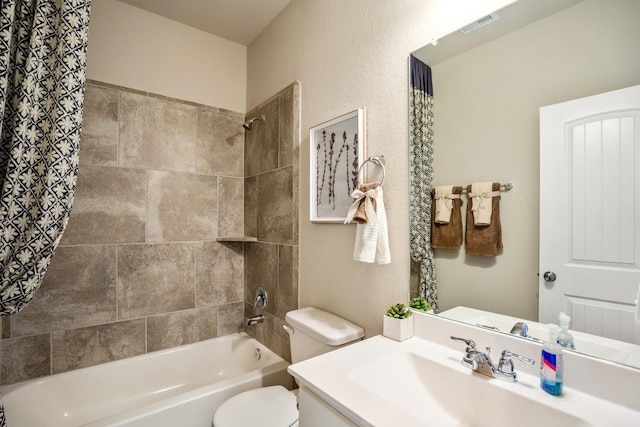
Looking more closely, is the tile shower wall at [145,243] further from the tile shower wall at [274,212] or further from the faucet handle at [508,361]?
the faucet handle at [508,361]

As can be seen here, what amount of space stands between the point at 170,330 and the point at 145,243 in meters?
0.61

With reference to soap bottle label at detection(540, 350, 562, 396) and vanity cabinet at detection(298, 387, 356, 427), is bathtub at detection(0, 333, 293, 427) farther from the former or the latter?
soap bottle label at detection(540, 350, 562, 396)

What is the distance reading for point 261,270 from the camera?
207 cm

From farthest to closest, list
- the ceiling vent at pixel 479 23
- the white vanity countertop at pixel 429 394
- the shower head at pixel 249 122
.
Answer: the shower head at pixel 249 122 → the ceiling vent at pixel 479 23 → the white vanity countertop at pixel 429 394

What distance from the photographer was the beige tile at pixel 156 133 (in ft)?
6.16

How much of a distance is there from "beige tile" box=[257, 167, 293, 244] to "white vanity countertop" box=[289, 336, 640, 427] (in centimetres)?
93

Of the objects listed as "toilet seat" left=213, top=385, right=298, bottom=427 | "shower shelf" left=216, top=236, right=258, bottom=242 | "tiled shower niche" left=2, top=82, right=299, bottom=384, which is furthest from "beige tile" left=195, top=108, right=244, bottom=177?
"toilet seat" left=213, top=385, right=298, bottom=427

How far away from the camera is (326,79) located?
5.11 feet

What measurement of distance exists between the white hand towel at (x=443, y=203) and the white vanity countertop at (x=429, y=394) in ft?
1.48

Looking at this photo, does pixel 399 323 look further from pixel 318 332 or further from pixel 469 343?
pixel 318 332

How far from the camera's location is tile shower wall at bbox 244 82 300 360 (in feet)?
5.80

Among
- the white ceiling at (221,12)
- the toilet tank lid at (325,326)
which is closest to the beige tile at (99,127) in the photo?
the white ceiling at (221,12)

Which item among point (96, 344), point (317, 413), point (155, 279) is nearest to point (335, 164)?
point (317, 413)

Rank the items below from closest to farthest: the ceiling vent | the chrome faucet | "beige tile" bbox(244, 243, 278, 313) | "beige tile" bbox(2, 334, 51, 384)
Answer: the chrome faucet, the ceiling vent, "beige tile" bbox(2, 334, 51, 384), "beige tile" bbox(244, 243, 278, 313)
